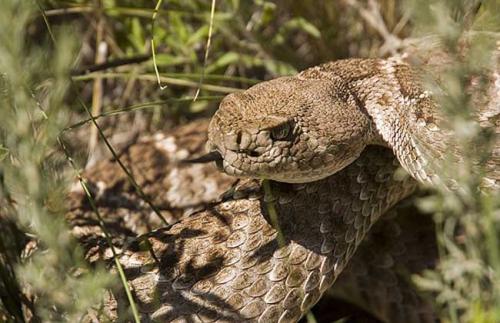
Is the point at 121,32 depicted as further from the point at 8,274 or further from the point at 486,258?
the point at 486,258

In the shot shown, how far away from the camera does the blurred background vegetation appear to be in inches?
92.0

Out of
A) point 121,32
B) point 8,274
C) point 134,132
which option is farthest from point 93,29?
point 8,274

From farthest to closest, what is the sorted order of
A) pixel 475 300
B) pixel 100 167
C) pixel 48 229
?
pixel 100 167, pixel 475 300, pixel 48 229

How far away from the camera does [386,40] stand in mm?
4957

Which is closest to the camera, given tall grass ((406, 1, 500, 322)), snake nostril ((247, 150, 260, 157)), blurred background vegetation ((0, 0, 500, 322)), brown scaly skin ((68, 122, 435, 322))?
tall grass ((406, 1, 500, 322))

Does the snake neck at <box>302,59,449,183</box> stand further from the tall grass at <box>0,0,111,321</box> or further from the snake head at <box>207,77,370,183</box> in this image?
the tall grass at <box>0,0,111,321</box>

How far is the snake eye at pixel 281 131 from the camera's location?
3295mm

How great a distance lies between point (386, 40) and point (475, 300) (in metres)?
2.29

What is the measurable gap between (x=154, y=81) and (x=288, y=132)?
1503 millimetres

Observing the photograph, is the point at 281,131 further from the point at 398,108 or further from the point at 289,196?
the point at 398,108

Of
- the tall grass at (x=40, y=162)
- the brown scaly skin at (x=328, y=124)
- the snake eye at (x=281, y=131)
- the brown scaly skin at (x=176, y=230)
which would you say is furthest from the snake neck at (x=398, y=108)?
the tall grass at (x=40, y=162)

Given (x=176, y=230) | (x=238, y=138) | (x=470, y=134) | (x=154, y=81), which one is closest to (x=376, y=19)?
(x=154, y=81)

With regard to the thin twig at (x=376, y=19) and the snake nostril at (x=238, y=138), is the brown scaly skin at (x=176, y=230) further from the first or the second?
the thin twig at (x=376, y=19)

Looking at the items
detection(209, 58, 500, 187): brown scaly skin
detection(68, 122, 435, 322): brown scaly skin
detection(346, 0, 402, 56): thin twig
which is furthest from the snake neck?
→ detection(346, 0, 402, 56): thin twig
